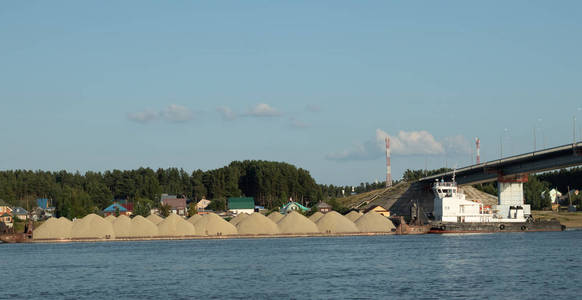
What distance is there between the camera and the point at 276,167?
199125 millimetres

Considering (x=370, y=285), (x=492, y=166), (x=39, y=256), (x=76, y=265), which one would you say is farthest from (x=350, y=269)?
(x=492, y=166)

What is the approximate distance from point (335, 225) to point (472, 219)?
64.7ft

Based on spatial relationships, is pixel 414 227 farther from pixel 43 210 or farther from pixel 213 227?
pixel 43 210

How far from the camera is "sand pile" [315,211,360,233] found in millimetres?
109812

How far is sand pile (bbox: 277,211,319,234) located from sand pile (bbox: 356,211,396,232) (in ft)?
25.6

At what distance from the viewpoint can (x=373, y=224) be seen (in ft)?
377

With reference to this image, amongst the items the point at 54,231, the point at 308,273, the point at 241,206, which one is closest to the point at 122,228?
the point at 54,231

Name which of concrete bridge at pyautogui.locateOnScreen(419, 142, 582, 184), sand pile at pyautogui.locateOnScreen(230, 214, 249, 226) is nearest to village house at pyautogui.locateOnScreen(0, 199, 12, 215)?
sand pile at pyautogui.locateOnScreen(230, 214, 249, 226)

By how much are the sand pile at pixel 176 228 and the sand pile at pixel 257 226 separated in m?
7.05

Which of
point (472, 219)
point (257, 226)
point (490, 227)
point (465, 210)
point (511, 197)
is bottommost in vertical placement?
point (490, 227)

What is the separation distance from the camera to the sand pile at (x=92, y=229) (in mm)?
105000

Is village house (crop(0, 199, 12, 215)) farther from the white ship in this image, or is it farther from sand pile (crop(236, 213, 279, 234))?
the white ship

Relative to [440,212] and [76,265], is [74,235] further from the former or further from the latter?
[440,212]

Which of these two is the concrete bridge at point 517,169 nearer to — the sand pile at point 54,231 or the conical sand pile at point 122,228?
the conical sand pile at point 122,228
